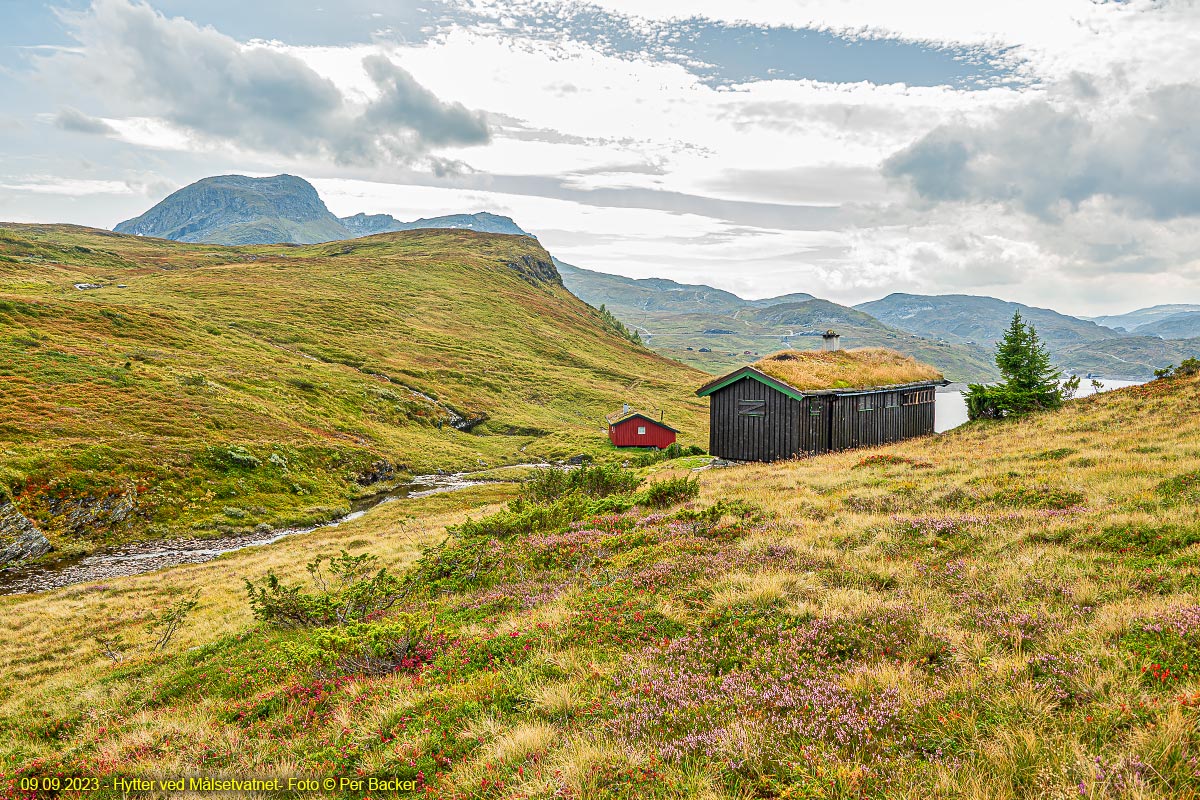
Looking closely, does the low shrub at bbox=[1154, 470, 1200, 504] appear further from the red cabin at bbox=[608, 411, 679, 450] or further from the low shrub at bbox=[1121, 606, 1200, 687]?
the red cabin at bbox=[608, 411, 679, 450]

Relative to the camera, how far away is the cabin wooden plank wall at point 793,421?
30.6m

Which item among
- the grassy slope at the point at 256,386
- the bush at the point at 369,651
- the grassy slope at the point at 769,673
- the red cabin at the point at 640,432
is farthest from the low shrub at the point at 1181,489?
the red cabin at the point at 640,432

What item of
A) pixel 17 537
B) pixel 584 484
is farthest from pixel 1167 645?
pixel 17 537

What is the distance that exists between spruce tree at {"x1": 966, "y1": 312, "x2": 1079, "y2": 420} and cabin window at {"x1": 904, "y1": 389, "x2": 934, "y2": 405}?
4.34m

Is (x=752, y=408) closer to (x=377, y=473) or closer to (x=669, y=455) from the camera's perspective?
(x=669, y=455)

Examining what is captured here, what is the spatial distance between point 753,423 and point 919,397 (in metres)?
14.9

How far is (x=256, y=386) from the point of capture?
57531 millimetres

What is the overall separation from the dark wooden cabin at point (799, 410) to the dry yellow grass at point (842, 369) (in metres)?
0.08

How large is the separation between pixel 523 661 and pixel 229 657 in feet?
25.4

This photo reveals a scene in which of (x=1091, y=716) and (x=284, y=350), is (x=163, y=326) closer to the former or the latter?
(x=284, y=350)

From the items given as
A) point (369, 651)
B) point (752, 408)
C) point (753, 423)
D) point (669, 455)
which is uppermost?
point (752, 408)

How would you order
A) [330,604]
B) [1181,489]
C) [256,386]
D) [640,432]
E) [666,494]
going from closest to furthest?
[1181,489], [330,604], [666,494], [256,386], [640,432]

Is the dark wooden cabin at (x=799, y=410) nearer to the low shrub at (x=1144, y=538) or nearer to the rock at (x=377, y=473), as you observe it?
the low shrub at (x=1144, y=538)

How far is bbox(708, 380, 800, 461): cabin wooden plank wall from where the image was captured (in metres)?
30.6
